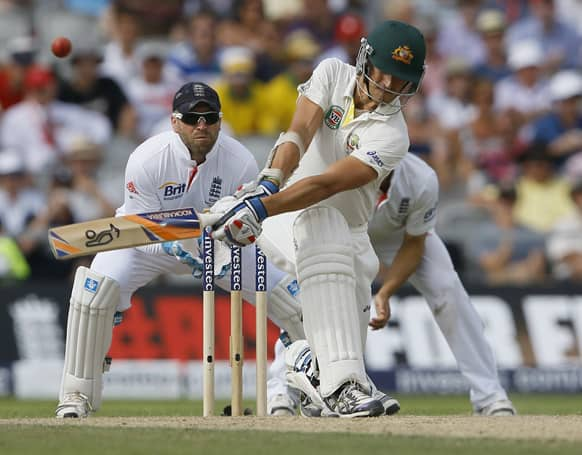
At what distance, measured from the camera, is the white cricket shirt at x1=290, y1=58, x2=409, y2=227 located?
5457mm

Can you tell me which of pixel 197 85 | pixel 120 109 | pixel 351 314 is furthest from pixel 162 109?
pixel 351 314

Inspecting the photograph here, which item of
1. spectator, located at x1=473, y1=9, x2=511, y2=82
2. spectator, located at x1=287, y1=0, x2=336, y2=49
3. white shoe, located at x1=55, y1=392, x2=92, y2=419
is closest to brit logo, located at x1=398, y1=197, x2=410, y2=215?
white shoe, located at x1=55, y1=392, x2=92, y2=419

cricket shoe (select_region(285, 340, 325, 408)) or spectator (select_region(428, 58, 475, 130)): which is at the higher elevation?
spectator (select_region(428, 58, 475, 130))

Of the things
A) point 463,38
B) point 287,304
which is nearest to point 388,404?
point 287,304

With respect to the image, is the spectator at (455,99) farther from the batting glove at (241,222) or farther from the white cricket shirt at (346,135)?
the batting glove at (241,222)

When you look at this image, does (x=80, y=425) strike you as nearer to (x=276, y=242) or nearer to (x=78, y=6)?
(x=276, y=242)

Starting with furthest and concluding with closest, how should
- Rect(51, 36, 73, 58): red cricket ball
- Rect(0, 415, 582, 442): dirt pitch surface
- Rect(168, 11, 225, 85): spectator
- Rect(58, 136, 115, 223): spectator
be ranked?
Rect(168, 11, 225, 85): spectator
Rect(58, 136, 115, 223): spectator
Rect(51, 36, 73, 58): red cricket ball
Rect(0, 415, 582, 442): dirt pitch surface

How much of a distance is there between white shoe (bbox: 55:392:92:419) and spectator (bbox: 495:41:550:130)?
746cm

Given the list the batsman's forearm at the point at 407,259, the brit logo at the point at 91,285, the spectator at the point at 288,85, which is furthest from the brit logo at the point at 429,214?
the spectator at the point at 288,85

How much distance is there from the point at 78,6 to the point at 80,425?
8039mm

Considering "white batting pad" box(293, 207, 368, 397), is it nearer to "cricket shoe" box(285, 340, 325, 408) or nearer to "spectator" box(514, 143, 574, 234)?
"cricket shoe" box(285, 340, 325, 408)

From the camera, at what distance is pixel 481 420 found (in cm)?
551

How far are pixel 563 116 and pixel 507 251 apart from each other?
2.07 meters

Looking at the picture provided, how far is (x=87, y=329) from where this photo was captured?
6.06 m
